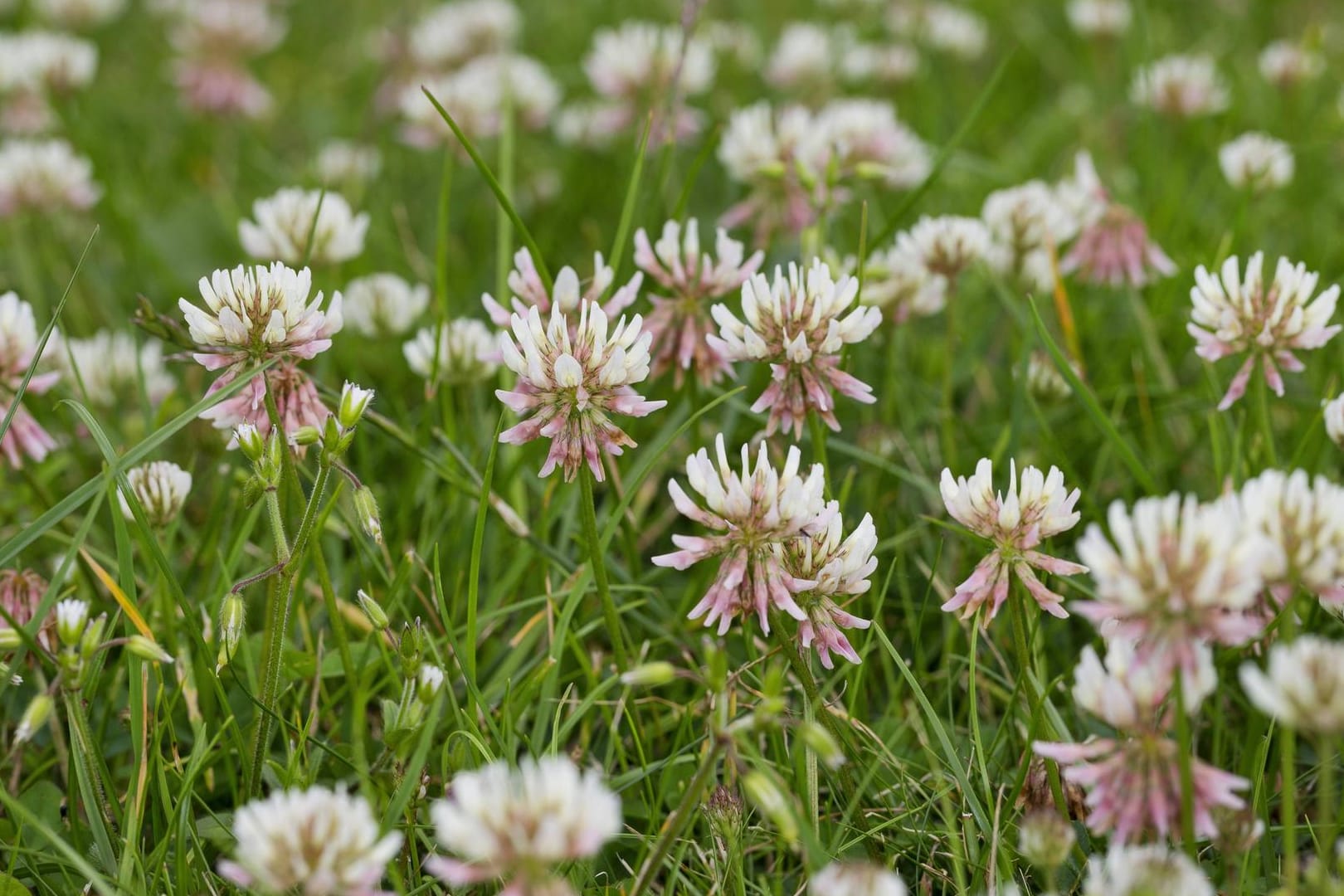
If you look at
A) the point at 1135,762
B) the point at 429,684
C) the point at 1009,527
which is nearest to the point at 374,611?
the point at 429,684

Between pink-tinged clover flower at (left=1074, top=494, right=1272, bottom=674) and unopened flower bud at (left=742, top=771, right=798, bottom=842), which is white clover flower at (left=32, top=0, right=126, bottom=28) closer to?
unopened flower bud at (left=742, top=771, right=798, bottom=842)

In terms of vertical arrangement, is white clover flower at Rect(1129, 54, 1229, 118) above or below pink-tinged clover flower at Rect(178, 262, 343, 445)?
above

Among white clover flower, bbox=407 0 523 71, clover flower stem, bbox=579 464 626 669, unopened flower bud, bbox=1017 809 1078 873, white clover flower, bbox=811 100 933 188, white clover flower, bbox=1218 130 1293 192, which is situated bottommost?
unopened flower bud, bbox=1017 809 1078 873

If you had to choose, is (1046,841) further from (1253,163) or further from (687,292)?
(1253,163)

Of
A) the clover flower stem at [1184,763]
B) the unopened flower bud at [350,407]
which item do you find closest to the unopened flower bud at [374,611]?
the unopened flower bud at [350,407]

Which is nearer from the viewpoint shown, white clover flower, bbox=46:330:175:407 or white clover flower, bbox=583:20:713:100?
white clover flower, bbox=46:330:175:407

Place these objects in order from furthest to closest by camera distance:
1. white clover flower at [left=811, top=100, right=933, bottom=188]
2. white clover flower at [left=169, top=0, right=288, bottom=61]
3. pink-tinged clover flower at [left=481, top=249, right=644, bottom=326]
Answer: white clover flower at [left=169, top=0, right=288, bottom=61] < white clover flower at [left=811, top=100, right=933, bottom=188] < pink-tinged clover flower at [left=481, top=249, right=644, bottom=326]

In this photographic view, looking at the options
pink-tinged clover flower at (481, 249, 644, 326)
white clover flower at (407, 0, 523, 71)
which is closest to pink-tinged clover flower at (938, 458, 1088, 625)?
pink-tinged clover flower at (481, 249, 644, 326)
